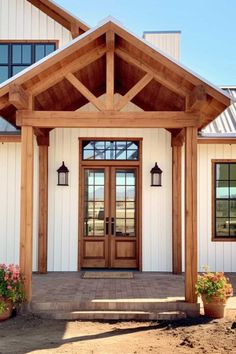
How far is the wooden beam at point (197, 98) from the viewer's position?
584 cm

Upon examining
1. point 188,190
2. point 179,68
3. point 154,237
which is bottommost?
point 154,237

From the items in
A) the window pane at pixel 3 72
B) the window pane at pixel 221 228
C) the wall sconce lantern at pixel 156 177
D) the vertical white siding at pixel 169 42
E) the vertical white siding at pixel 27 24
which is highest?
the vertical white siding at pixel 27 24

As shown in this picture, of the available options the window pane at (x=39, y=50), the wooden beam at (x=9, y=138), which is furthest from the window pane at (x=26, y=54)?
the wooden beam at (x=9, y=138)

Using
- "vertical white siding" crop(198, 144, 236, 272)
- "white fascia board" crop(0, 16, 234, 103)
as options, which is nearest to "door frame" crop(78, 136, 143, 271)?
"vertical white siding" crop(198, 144, 236, 272)

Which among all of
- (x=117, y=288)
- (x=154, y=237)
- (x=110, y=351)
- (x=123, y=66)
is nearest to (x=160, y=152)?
(x=154, y=237)

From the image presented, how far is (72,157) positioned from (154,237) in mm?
2417

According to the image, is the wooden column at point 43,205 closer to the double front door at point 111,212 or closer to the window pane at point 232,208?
the double front door at point 111,212

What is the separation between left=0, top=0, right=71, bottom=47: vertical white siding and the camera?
9.44 m

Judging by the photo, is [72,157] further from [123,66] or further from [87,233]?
[123,66]

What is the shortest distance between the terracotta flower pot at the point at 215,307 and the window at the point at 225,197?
3.17 m

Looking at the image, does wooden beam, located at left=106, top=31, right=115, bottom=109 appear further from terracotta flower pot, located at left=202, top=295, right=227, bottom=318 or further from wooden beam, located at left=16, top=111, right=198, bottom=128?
terracotta flower pot, located at left=202, top=295, right=227, bottom=318

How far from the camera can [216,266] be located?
8.91m

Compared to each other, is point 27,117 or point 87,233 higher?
point 27,117

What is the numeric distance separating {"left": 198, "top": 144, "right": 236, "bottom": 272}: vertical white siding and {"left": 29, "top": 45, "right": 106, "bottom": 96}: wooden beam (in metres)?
3.52
